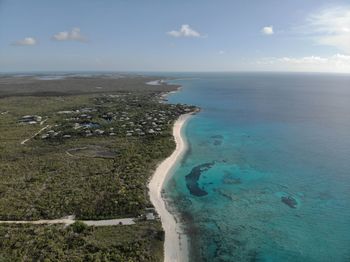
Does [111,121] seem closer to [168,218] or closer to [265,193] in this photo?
[265,193]

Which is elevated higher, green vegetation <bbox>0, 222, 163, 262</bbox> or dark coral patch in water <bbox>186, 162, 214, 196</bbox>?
green vegetation <bbox>0, 222, 163, 262</bbox>

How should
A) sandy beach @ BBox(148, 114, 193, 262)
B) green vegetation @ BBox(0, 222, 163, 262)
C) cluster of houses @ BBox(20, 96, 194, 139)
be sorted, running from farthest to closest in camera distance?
→ cluster of houses @ BBox(20, 96, 194, 139)
sandy beach @ BBox(148, 114, 193, 262)
green vegetation @ BBox(0, 222, 163, 262)

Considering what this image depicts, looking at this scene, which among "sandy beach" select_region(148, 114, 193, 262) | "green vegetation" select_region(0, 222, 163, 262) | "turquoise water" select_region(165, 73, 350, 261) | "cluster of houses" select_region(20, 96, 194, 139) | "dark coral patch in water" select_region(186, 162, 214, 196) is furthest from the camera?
"cluster of houses" select_region(20, 96, 194, 139)

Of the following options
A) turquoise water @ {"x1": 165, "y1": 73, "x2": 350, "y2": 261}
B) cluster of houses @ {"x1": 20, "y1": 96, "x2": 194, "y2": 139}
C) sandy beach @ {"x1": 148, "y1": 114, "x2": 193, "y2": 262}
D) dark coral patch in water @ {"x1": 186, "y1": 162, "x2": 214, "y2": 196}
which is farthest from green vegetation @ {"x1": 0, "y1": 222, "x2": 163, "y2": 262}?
cluster of houses @ {"x1": 20, "y1": 96, "x2": 194, "y2": 139}

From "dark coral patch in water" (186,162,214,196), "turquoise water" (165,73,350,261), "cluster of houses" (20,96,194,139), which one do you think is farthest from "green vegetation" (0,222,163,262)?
"cluster of houses" (20,96,194,139)

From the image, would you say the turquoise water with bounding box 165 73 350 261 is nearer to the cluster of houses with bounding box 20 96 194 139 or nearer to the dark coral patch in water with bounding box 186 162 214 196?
the dark coral patch in water with bounding box 186 162 214 196

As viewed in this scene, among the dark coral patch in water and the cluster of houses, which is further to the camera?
the cluster of houses

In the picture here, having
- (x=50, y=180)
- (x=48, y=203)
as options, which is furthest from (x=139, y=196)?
(x=50, y=180)
